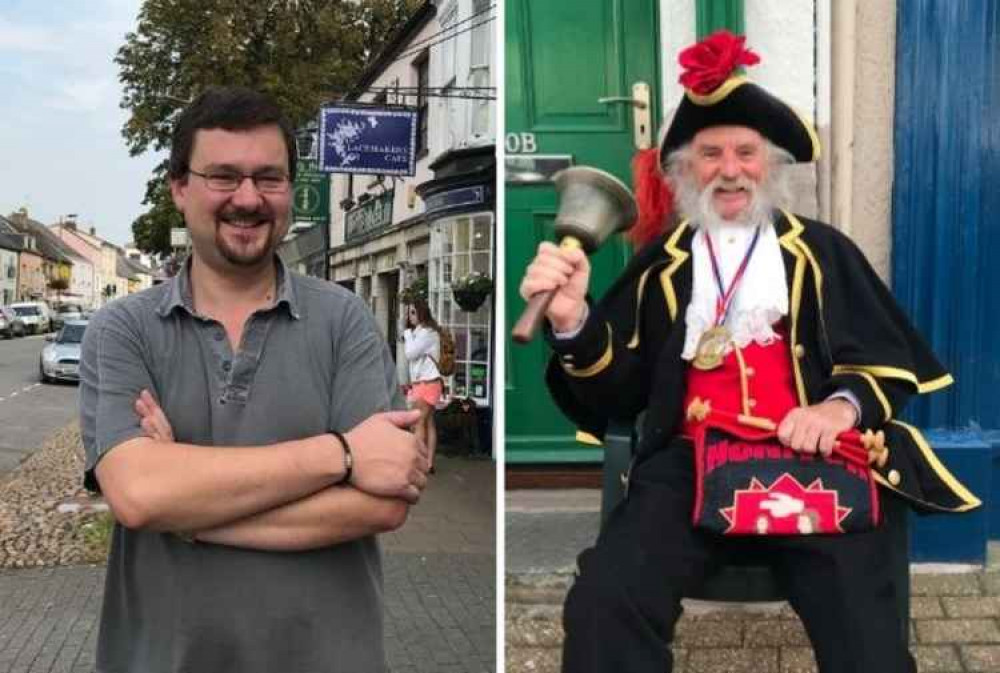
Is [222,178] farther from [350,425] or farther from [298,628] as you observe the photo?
[298,628]

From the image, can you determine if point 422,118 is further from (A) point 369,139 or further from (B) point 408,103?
(B) point 408,103

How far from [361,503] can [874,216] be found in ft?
8.15

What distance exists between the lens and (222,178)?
6.14 ft

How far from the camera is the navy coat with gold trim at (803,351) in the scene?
252cm

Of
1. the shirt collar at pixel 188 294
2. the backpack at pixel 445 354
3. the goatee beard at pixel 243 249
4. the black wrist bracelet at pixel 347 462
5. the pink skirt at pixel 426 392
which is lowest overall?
the pink skirt at pixel 426 392

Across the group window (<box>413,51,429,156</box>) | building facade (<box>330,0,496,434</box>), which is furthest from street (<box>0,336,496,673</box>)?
window (<box>413,51,429,156</box>)

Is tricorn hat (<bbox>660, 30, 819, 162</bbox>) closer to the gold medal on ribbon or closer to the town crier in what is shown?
the town crier

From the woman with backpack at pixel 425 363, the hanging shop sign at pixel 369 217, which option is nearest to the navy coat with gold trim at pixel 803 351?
the woman with backpack at pixel 425 363

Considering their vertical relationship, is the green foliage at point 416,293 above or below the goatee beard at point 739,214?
below

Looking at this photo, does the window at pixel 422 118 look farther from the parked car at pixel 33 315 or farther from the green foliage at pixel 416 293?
the parked car at pixel 33 315

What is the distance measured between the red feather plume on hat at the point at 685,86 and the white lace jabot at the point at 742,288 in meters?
0.22

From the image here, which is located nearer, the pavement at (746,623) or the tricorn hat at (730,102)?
the tricorn hat at (730,102)

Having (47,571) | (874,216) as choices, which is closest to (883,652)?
(874,216)

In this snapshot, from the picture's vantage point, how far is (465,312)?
395 inches
